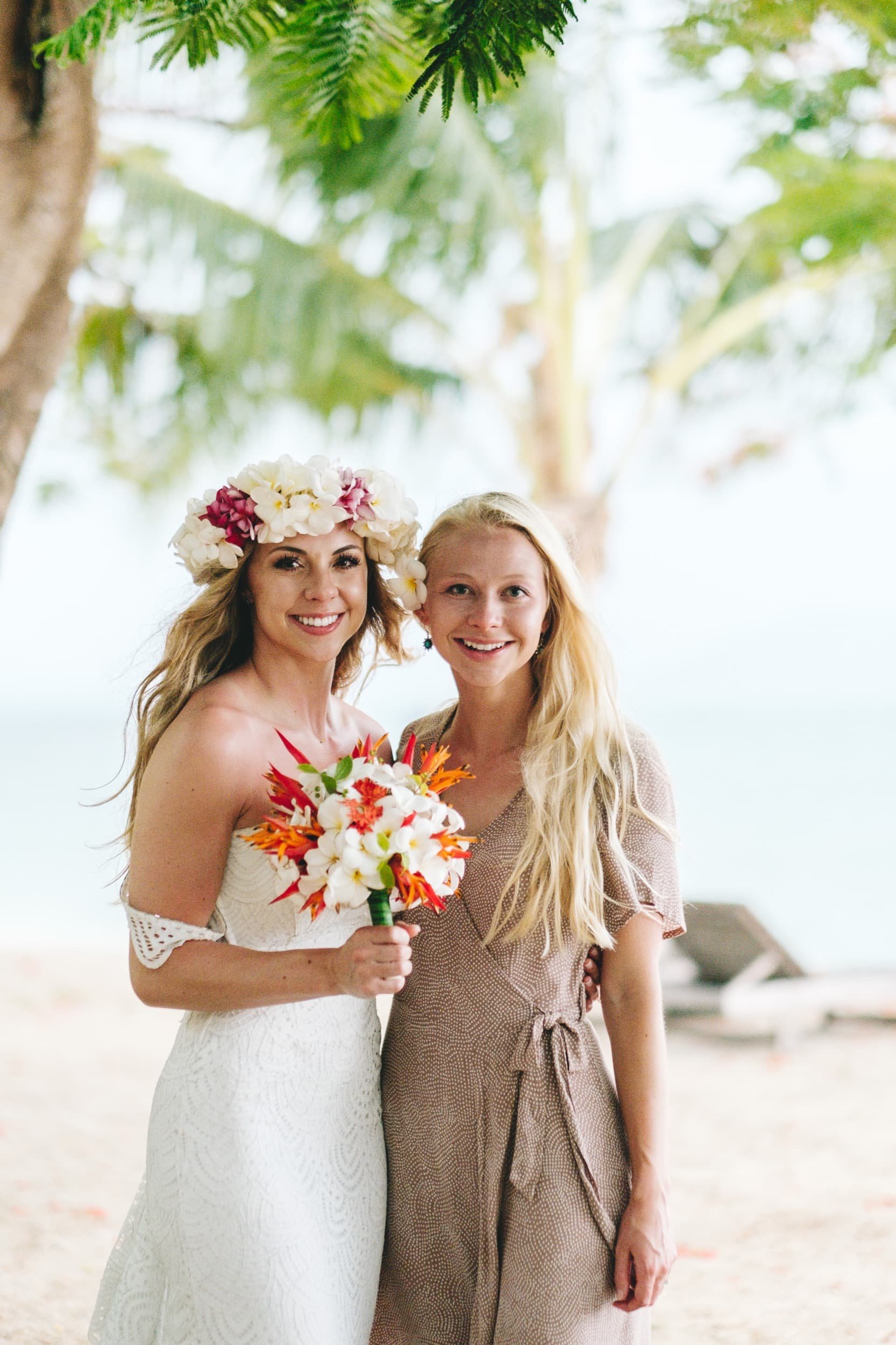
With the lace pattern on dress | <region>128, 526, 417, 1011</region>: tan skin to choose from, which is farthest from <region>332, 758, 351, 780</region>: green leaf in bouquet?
the lace pattern on dress

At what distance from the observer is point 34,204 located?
398cm

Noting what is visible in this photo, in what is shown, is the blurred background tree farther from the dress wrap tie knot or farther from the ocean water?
the dress wrap tie knot

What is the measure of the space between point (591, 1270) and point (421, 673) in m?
2.43

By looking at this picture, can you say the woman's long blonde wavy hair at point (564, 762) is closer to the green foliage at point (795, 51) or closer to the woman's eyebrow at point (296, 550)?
the woman's eyebrow at point (296, 550)

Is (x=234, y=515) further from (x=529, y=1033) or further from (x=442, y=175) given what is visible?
(x=442, y=175)

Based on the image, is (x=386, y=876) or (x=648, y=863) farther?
(x=648, y=863)

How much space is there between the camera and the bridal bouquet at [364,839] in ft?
8.37

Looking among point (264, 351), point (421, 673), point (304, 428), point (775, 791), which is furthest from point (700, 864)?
point (421, 673)

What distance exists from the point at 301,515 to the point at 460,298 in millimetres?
8610

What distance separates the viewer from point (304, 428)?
532 inches

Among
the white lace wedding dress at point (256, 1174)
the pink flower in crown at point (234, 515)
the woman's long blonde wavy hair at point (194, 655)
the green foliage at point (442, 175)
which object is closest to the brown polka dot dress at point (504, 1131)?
the white lace wedding dress at point (256, 1174)

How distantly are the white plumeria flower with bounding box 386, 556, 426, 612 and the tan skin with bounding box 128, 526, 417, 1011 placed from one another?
0.28 feet

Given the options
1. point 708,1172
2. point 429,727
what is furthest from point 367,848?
point 708,1172

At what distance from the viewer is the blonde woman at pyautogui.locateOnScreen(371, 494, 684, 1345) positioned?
2936mm
